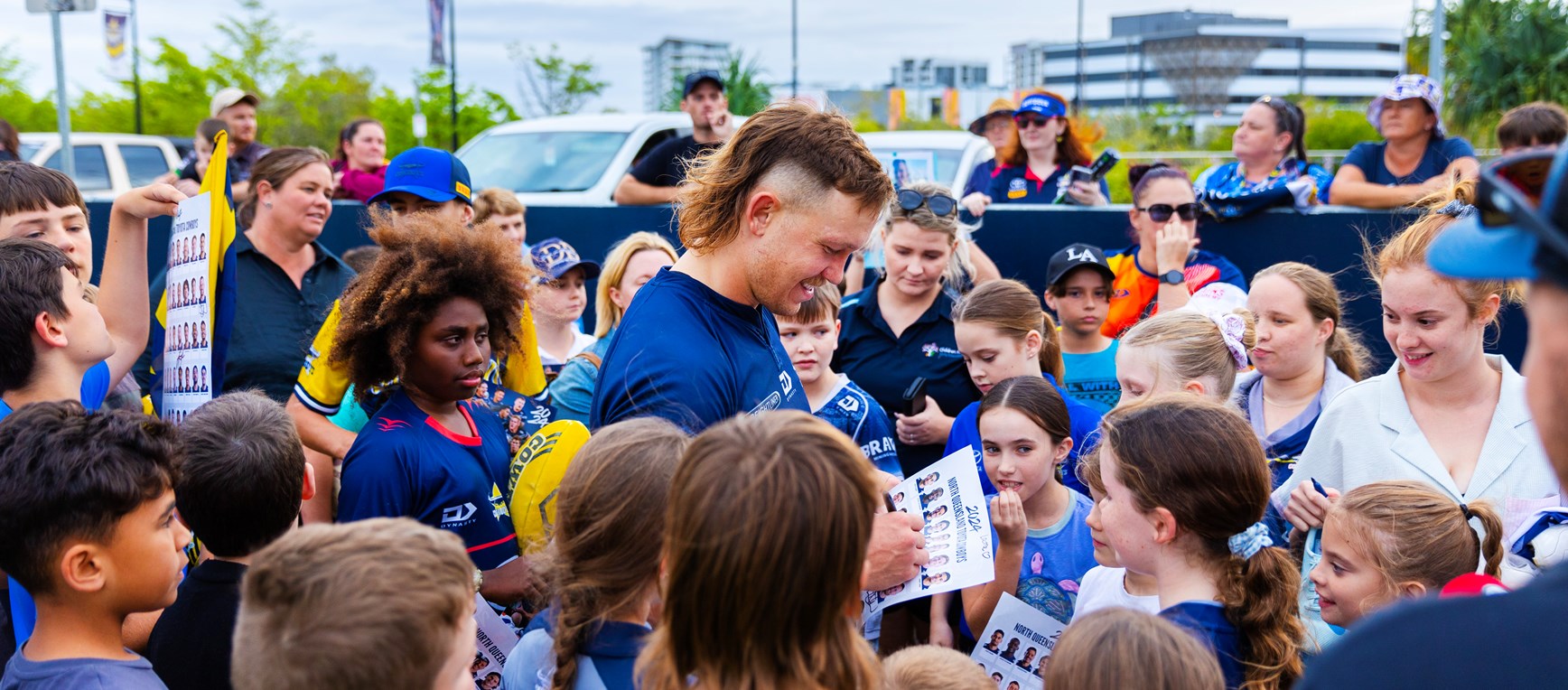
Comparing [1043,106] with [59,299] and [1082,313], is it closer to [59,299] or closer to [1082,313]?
[1082,313]

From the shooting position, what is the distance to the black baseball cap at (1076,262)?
189 inches

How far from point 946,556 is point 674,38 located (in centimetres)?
4204

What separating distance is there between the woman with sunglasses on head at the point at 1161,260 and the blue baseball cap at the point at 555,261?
8.67 feet

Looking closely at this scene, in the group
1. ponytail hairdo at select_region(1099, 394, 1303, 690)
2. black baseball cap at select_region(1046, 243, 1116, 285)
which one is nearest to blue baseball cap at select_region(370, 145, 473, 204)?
black baseball cap at select_region(1046, 243, 1116, 285)

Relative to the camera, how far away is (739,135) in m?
2.62

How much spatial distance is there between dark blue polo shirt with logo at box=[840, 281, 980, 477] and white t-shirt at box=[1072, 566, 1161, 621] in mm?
1550

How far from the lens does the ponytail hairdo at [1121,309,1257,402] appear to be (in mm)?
3670

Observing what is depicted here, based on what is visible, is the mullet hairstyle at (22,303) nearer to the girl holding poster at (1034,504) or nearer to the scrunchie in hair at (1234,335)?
the girl holding poster at (1034,504)

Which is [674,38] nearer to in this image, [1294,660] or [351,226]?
[351,226]

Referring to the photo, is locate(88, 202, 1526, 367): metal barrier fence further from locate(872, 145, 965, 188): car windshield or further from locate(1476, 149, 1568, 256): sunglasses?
locate(1476, 149, 1568, 256): sunglasses

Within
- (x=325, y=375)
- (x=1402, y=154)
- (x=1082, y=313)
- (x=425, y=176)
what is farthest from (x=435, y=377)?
(x=1402, y=154)

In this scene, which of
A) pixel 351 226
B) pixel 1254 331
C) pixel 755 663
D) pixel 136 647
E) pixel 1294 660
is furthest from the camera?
pixel 351 226

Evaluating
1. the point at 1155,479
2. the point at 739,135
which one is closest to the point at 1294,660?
the point at 1155,479

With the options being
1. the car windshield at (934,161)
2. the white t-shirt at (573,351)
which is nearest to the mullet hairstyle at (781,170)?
the white t-shirt at (573,351)
